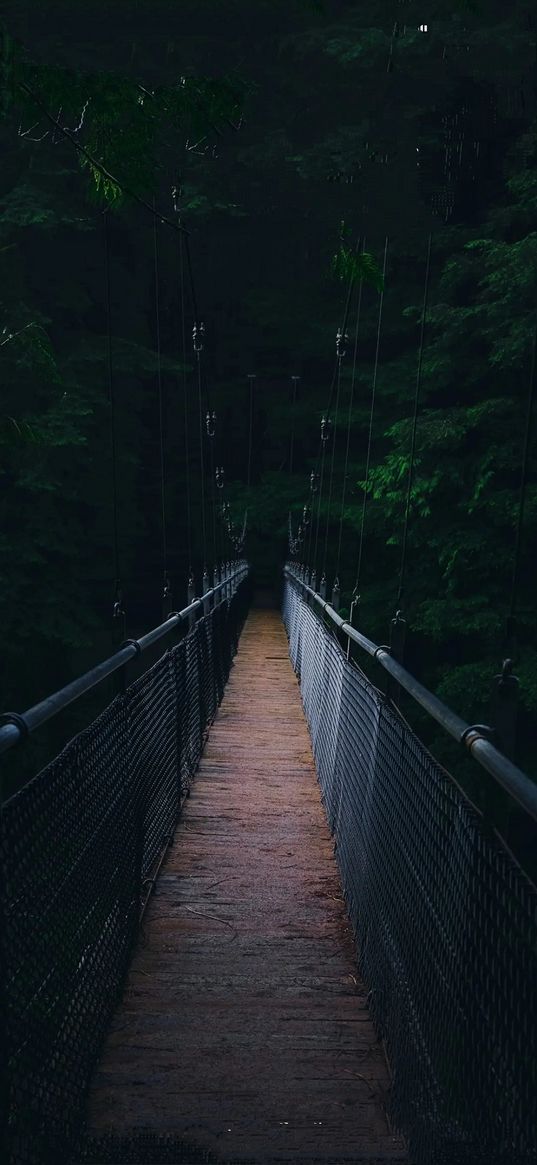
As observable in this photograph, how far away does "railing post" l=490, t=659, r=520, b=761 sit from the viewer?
2.45 meters

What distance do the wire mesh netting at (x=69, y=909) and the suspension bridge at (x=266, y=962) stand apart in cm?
1

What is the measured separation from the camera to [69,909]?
102 inches

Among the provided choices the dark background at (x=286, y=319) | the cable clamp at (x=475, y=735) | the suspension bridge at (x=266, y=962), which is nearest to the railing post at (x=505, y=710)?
the suspension bridge at (x=266, y=962)

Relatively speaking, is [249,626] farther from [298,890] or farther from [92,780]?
[92,780]

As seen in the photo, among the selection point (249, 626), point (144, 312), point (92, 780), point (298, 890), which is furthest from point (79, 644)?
point (92, 780)

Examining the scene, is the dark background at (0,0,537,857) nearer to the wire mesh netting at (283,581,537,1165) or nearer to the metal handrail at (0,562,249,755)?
the metal handrail at (0,562,249,755)

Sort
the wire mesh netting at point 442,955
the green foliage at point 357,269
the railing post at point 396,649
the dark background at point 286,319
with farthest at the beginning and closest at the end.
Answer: the dark background at point 286,319
the green foliage at point 357,269
the railing post at point 396,649
the wire mesh netting at point 442,955

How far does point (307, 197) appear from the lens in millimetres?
31219

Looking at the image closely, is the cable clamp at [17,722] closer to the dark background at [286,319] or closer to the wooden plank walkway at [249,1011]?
the wooden plank walkway at [249,1011]

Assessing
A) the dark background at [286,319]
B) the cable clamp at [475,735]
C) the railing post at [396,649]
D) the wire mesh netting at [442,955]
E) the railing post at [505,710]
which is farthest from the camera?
the dark background at [286,319]

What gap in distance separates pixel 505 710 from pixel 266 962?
1.63 metres

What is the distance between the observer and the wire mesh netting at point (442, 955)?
A: 175 centimetres

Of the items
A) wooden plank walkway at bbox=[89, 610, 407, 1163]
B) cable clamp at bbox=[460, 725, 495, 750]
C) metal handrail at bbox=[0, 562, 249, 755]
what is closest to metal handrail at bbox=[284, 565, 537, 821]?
cable clamp at bbox=[460, 725, 495, 750]

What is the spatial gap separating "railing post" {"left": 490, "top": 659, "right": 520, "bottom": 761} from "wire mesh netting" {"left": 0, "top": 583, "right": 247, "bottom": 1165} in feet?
3.57
